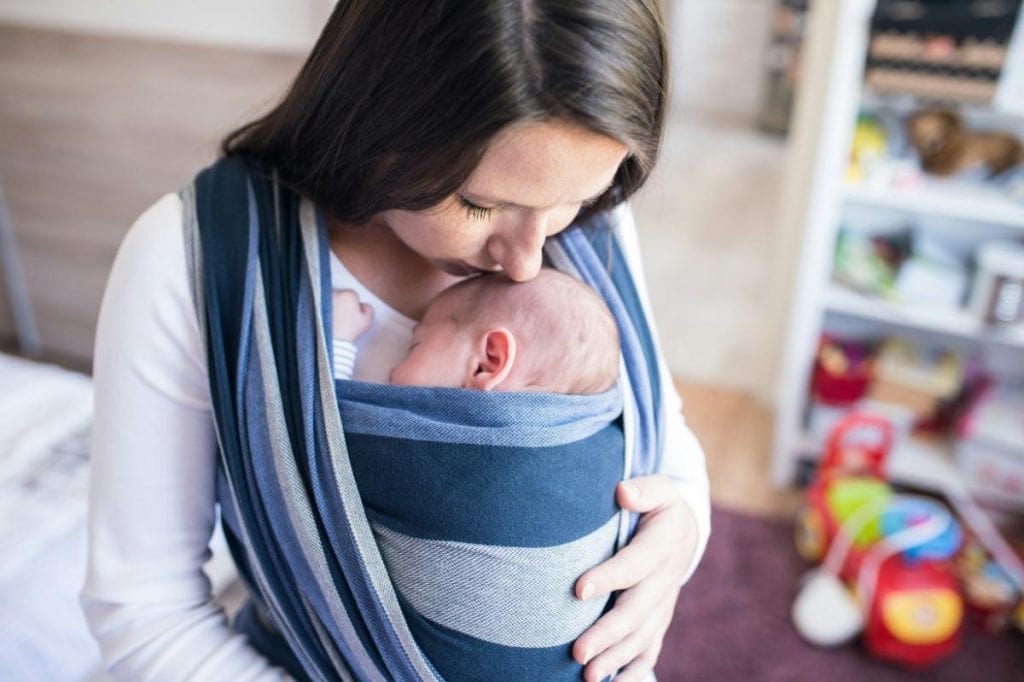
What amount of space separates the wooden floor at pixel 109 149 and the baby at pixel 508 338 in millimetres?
1363

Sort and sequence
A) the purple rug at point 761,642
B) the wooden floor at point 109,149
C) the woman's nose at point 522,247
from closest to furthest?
1. the woman's nose at point 522,247
2. the purple rug at point 761,642
3. the wooden floor at point 109,149

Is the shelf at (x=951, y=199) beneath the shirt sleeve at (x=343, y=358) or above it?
beneath

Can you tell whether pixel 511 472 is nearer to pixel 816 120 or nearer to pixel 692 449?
pixel 692 449

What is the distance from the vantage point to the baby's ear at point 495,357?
790 millimetres

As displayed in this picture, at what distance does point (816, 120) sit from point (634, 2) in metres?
1.66

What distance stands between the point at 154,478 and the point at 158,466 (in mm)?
11

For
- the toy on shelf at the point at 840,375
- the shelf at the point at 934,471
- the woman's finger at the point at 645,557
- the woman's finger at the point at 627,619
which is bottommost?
the shelf at the point at 934,471

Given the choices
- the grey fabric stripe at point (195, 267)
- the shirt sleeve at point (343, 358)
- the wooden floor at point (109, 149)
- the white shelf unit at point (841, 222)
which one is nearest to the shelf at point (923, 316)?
the white shelf unit at point (841, 222)

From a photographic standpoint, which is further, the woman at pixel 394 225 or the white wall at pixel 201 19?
the white wall at pixel 201 19

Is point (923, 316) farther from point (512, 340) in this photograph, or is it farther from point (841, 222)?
point (512, 340)

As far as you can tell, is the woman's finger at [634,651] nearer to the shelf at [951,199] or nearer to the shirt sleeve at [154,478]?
the shirt sleeve at [154,478]

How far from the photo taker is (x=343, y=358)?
753mm

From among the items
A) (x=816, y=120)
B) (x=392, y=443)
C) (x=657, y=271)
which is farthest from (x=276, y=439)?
(x=657, y=271)

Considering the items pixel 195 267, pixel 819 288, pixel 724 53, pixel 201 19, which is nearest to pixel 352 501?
pixel 195 267
